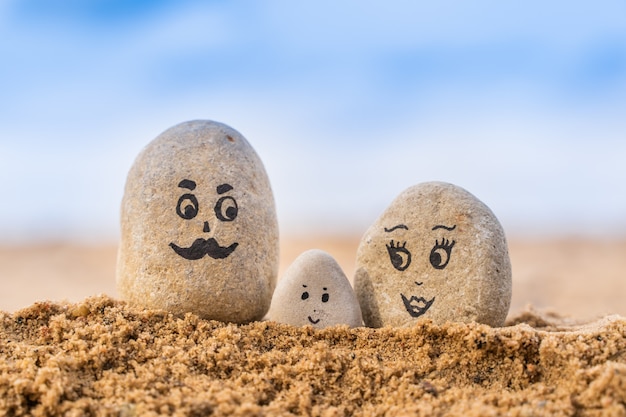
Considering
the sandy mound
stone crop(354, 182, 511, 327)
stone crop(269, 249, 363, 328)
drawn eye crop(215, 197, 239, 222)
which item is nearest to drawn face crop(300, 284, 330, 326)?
stone crop(269, 249, 363, 328)

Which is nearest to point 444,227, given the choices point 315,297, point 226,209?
point 315,297

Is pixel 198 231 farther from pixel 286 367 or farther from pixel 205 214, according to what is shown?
pixel 286 367

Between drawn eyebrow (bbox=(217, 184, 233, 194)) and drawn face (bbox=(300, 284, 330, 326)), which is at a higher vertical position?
drawn eyebrow (bbox=(217, 184, 233, 194))

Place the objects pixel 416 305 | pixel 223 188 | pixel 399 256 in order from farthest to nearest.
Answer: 1. pixel 223 188
2. pixel 399 256
3. pixel 416 305

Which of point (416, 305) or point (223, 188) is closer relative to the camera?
point (416, 305)

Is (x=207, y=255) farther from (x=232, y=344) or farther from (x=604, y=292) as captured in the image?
(x=604, y=292)

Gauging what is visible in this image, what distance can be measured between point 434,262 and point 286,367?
158 centimetres

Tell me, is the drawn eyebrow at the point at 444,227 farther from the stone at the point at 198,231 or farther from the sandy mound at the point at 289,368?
the stone at the point at 198,231

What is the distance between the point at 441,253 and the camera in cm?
447

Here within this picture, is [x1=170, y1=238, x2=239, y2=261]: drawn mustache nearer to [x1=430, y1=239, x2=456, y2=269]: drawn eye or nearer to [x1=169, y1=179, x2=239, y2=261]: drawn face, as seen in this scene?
[x1=169, y1=179, x2=239, y2=261]: drawn face

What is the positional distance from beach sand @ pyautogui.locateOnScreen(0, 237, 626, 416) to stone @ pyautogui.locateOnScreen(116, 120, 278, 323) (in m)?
0.24

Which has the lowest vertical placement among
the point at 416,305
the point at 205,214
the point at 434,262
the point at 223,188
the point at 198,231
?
the point at 416,305

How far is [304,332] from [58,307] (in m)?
1.71

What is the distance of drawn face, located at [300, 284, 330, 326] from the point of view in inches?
174
